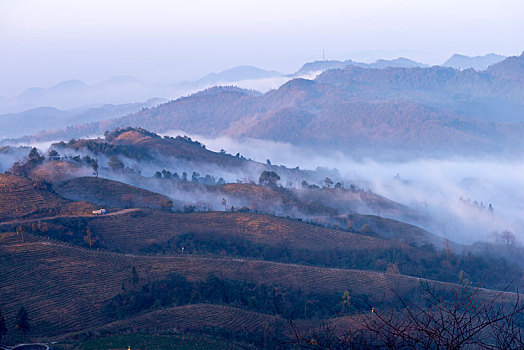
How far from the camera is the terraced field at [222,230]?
51.5 metres

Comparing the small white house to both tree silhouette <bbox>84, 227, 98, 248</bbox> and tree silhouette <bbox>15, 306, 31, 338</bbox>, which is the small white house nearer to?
tree silhouette <bbox>84, 227, 98, 248</bbox>

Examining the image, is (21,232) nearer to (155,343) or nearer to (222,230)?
(222,230)

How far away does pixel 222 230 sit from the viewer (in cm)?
5647

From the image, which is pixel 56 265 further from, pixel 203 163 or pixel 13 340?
pixel 203 163

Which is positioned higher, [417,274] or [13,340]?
[13,340]

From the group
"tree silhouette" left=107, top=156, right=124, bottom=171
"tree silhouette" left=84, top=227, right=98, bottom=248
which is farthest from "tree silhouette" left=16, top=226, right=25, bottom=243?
"tree silhouette" left=107, top=156, right=124, bottom=171

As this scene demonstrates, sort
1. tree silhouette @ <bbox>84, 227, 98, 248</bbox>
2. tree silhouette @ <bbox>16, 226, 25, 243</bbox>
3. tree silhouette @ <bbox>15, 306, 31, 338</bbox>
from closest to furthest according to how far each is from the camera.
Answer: tree silhouette @ <bbox>15, 306, 31, 338</bbox>
tree silhouette @ <bbox>16, 226, 25, 243</bbox>
tree silhouette @ <bbox>84, 227, 98, 248</bbox>

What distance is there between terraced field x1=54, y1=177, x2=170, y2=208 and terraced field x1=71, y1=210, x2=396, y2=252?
6589 millimetres

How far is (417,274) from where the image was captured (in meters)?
52.3

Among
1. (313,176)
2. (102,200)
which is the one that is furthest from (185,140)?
(102,200)

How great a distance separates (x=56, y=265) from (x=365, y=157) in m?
158

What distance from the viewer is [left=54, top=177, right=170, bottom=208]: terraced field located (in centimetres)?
6331

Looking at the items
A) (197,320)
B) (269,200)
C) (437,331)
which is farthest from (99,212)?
(437,331)

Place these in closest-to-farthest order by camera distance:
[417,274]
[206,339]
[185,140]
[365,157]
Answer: [206,339] → [417,274] → [185,140] → [365,157]
